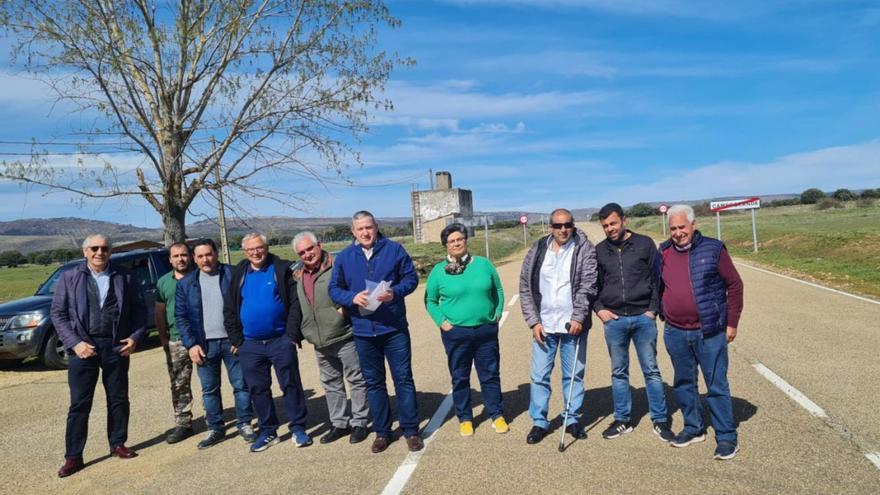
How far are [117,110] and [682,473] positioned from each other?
41.5 feet

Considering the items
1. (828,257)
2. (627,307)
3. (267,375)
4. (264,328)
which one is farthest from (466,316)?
(828,257)

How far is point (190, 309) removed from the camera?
5832 mm

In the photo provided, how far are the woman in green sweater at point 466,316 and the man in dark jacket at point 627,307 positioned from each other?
95 cm

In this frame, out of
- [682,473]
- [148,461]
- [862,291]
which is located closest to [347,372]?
[148,461]

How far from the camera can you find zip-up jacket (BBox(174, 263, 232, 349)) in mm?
5816

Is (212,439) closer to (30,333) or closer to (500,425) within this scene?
(500,425)

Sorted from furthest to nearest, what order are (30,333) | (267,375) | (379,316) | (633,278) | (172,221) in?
(172,221)
(30,333)
(267,375)
(379,316)
(633,278)

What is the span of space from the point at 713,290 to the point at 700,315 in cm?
22

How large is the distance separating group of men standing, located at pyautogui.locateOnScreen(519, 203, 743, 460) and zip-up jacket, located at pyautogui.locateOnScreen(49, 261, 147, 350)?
3.67 metres

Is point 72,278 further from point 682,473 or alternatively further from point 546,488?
point 682,473

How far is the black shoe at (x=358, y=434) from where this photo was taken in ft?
18.3

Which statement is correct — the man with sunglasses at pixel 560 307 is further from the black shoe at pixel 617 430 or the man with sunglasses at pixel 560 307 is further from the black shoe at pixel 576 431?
the black shoe at pixel 617 430

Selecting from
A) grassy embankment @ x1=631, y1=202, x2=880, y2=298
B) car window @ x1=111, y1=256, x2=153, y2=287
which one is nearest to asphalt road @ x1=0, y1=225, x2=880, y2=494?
car window @ x1=111, y1=256, x2=153, y2=287

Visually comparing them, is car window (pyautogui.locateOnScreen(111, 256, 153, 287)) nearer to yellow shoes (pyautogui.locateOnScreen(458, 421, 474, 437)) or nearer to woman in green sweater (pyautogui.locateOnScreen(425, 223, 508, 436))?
woman in green sweater (pyautogui.locateOnScreen(425, 223, 508, 436))
